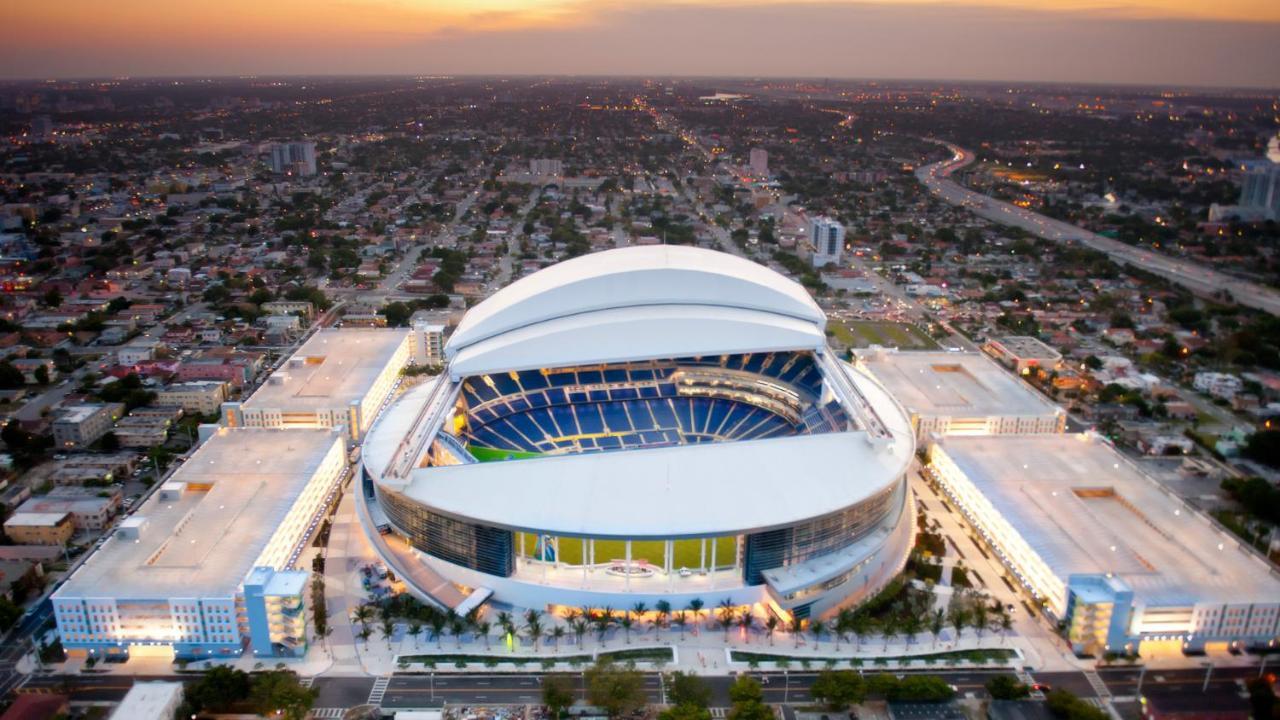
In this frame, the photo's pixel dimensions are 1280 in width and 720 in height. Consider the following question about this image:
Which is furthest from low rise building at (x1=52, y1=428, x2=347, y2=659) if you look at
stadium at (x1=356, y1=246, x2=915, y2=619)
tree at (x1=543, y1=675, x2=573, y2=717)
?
tree at (x1=543, y1=675, x2=573, y2=717)

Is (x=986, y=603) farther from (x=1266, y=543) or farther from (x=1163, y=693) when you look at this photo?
(x=1266, y=543)

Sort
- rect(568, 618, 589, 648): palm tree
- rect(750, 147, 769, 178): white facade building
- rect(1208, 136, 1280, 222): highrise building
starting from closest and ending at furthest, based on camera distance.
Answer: rect(568, 618, 589, 648): palm tree < rect(1208, 136, 1280, 222): highrise building < rect(750, 147, 769, 178): white facade building

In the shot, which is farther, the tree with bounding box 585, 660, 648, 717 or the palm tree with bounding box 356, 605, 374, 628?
the palm tree with bounding box 356, 605, 374, 628

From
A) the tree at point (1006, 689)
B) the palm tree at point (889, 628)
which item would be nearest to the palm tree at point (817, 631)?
the palm tree at point (889, 628)

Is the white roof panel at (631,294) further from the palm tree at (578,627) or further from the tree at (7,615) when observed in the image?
the tree at (7,615)

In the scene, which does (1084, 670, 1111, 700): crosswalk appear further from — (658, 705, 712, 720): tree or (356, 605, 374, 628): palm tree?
(356, 605, 374, 628): palm tree

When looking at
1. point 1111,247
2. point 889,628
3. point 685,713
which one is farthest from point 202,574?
point 1111,247

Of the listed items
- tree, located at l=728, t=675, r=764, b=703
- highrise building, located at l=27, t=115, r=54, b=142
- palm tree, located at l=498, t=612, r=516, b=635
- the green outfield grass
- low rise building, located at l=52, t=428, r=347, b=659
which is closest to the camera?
tree, located at l=728, t=675, r=764, b=703

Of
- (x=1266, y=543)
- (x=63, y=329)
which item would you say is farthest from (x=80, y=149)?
(x=1266, y=543)
